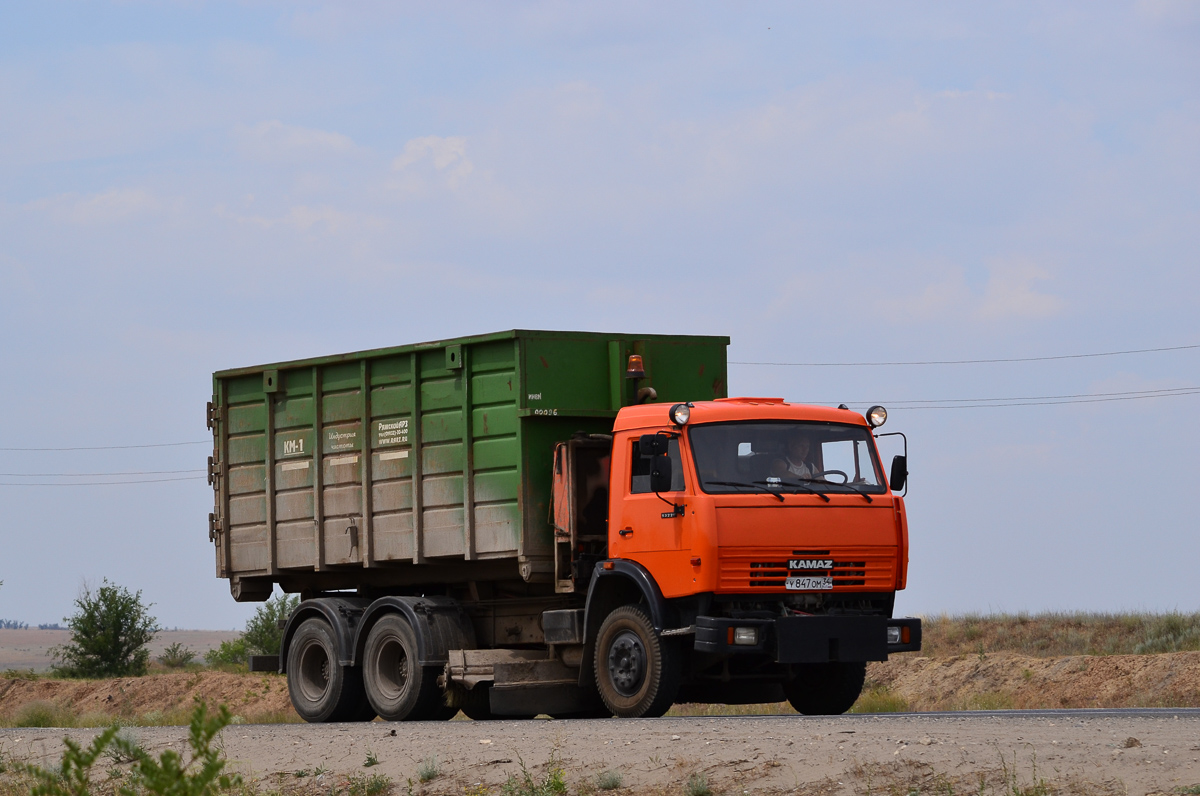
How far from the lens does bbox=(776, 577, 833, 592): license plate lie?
45.3 feet

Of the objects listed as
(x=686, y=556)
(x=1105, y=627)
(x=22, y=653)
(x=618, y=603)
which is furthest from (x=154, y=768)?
(x=22, y=653)

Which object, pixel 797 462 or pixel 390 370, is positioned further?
pixel 390 370

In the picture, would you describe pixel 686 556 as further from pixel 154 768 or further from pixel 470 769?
pixel 154 768

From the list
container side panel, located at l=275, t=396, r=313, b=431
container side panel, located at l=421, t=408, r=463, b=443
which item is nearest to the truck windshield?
container side panel, located at l=421, t=408, r=463, b=443

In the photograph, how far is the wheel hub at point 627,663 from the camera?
14188mm

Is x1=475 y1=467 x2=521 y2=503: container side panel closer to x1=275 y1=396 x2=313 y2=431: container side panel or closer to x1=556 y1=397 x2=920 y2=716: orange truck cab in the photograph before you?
x1=556 y1=397 x2=920 y2=716: orange truck cab

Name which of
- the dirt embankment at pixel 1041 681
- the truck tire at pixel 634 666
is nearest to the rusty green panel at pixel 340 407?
the truck tire at pixel 634 666

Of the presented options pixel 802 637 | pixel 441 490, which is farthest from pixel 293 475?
pixel 802 637

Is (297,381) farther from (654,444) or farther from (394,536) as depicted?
(654,444)

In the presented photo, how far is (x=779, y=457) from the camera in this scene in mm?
14297

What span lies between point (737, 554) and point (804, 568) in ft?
2.18

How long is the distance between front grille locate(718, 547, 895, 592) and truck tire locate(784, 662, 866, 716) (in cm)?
123

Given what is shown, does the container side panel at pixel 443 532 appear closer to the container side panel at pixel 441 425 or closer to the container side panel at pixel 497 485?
the container side panel at pixel 497 485

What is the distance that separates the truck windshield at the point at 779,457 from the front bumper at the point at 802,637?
3.76 feet
